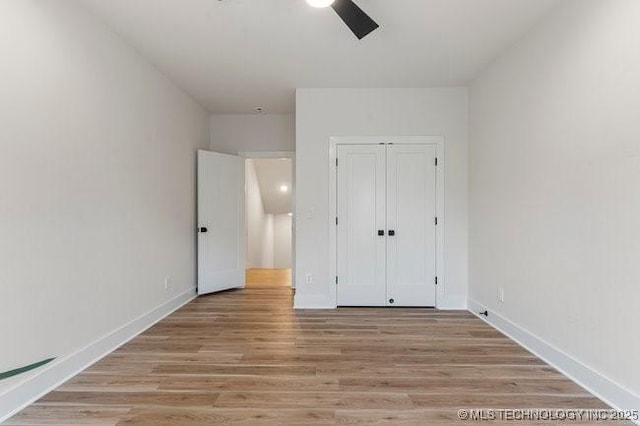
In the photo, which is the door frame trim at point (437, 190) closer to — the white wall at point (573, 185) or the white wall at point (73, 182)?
the white wall at point (573, 185)

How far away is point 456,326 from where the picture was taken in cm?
343

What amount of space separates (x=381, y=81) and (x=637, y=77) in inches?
91.8

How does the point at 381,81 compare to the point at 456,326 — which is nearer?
the point at 456,326

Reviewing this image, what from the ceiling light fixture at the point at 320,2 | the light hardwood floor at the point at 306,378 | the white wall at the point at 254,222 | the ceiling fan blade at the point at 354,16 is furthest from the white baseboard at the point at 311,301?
the white wall at the point at 254,222

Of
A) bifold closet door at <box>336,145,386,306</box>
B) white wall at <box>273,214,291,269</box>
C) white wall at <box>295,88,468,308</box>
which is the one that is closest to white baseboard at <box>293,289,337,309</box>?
white wall at <box>295,88,468,308</box>

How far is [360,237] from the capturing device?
412cm

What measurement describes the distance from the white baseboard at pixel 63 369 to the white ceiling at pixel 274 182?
4.62 meters

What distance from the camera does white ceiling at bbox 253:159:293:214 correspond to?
24.8ft

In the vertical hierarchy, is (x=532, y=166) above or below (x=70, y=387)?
above

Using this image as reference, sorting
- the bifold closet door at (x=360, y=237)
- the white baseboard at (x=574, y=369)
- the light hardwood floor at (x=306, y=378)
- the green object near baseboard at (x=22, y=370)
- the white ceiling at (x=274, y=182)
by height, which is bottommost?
the light hardwood floor at (x=306, y=378)

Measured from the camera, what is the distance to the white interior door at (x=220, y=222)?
15.2 ft

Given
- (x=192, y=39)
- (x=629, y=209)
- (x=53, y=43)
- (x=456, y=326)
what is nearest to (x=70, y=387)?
(x=53, y=43)

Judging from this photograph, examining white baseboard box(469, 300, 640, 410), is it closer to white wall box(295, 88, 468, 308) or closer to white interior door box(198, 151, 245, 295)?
white wall box(295, 88, 468, 308)

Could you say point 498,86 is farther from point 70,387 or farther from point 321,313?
point 70,387
